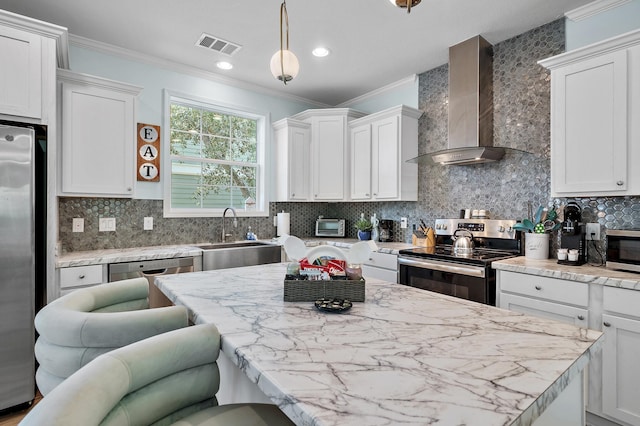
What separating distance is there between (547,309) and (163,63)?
12.9 ft

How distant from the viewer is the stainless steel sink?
305 cm

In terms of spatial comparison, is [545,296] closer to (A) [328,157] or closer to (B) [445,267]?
(B) [445,267]

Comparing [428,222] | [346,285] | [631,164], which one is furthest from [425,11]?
[346,285]

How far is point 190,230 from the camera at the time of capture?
142 inches

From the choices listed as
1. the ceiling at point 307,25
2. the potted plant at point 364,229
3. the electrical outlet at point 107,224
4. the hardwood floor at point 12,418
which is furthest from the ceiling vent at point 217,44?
the hardwood floor at point 12,418

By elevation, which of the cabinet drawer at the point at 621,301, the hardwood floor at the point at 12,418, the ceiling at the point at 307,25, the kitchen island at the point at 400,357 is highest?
the ceiling at the point at 307,25

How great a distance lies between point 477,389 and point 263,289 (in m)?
1.01

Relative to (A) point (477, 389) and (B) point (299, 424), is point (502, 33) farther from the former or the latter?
(B) point (299, 424)

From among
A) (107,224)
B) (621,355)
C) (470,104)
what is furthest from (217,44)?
(621,355)

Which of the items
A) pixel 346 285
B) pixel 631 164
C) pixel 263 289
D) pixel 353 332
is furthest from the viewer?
pixel 631 164

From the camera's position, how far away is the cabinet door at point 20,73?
210 centimetres

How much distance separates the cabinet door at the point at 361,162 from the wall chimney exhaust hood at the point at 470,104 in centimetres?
94

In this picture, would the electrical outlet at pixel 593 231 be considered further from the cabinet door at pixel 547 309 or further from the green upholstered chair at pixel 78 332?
the green upholstered chair at pixel 78 332

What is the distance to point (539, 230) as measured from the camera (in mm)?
2617
